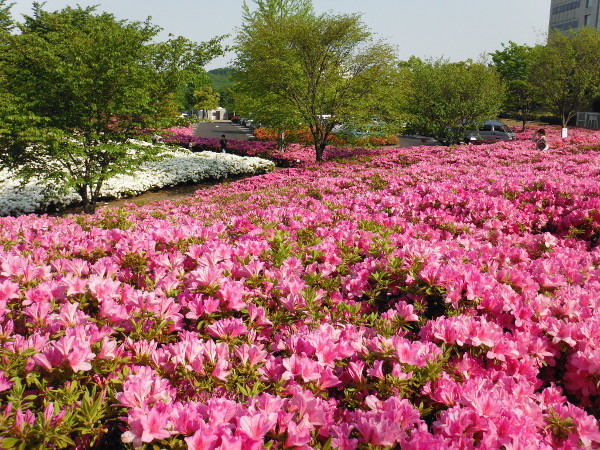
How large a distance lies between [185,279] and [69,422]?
4.29ft

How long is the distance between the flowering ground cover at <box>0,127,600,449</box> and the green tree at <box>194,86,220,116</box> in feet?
296

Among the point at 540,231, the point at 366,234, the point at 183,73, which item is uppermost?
the point at 183,73

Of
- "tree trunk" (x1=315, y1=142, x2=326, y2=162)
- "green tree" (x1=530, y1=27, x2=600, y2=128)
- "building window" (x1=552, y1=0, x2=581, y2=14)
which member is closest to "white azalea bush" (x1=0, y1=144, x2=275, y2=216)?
"tree trunk" (x1=315, y1=142, x2=326, y2=162)

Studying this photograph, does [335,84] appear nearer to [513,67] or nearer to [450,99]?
[450,99]

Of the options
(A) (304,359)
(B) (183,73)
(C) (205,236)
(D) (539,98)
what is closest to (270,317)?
(A) (304,359)

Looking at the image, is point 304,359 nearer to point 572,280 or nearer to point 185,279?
point 185,279

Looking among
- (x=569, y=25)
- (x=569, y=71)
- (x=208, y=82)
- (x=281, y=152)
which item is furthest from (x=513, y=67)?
(x=208, y=82)

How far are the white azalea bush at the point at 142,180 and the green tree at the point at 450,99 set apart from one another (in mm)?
9955

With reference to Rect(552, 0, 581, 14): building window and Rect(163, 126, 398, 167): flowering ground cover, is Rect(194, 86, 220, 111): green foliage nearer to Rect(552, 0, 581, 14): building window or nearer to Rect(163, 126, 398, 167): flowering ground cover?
Rect(163, 126, 398, 167): flowering ground cover

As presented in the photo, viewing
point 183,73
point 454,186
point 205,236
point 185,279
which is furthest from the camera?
point 183,73

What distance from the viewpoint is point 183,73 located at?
471 inches

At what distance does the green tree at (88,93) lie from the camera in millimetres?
10438

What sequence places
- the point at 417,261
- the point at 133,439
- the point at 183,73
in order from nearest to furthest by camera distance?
1. the point at 133,439
2. the point at 417,261
3. the point at 183,73

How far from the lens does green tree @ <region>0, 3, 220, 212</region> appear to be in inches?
411
